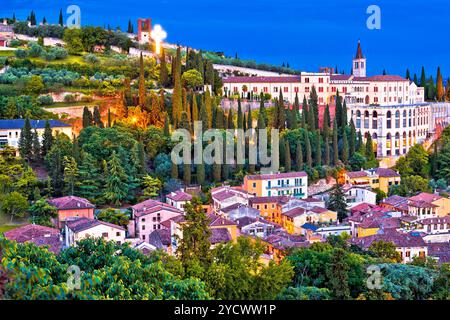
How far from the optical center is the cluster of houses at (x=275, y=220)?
21625 millimetres

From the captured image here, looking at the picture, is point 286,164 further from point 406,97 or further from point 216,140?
point 406,97

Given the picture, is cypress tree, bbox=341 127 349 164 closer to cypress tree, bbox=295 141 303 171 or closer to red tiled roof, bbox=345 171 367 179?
red tiled roof, bbox=345 171 367 179

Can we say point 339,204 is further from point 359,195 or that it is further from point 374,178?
point 374,178

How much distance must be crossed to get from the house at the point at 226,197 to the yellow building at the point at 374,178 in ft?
18.8

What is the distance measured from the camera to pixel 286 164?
30.6 m

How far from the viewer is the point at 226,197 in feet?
87.0

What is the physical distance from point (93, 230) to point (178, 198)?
5.13m

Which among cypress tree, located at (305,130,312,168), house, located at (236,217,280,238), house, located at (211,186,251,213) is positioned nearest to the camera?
house, located at (236,217,280,238)

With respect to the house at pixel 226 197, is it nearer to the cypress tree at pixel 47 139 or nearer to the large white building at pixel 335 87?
the cypress tree at pixel 47 139

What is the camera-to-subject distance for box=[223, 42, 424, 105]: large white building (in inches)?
1567

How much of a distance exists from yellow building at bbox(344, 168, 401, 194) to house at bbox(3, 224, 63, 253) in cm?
1341

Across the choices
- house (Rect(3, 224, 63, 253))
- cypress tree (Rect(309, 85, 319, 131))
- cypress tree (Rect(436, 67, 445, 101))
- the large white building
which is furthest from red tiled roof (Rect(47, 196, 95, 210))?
cypress tree (Rect(436, 67, 445, 101))

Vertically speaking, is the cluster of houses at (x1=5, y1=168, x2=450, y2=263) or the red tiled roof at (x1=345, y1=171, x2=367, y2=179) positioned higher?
the red tiled roof at (x1=345, y1=171, x2=367, y2=179)
